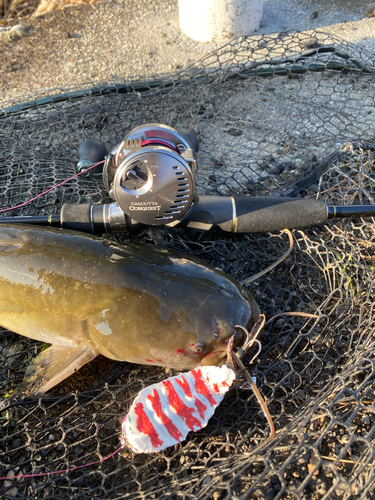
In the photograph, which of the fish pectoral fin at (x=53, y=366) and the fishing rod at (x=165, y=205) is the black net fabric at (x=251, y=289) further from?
the fishing rod at (x=165, y=205)

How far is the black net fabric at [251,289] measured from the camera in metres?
1.59

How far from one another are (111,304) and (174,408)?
59 cm

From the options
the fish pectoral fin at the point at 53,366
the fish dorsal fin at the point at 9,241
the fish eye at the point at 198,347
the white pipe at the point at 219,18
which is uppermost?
the white pipe at the point at 219,18

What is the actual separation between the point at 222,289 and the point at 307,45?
3242 mm

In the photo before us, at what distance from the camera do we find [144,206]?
6.68ft

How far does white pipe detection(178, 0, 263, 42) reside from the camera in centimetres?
461

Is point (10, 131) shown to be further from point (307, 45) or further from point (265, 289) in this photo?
point (307, 45)

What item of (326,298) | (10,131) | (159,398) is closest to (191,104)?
(10,131)

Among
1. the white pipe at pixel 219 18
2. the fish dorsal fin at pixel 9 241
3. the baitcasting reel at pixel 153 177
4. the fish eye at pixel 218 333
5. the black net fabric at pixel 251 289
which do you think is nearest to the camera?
the black net fabric at pixel 251 289

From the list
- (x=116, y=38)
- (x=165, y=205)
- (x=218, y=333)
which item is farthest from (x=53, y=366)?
(x=116, y=38)

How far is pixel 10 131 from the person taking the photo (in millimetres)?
3309

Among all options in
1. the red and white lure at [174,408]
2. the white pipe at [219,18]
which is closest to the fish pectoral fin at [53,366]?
the red and white lure at [174,408]

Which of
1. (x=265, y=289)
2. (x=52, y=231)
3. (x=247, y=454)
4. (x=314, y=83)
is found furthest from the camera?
(x=314, y=83)

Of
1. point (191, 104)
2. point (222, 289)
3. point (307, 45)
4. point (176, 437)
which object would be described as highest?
point (307, 45)
